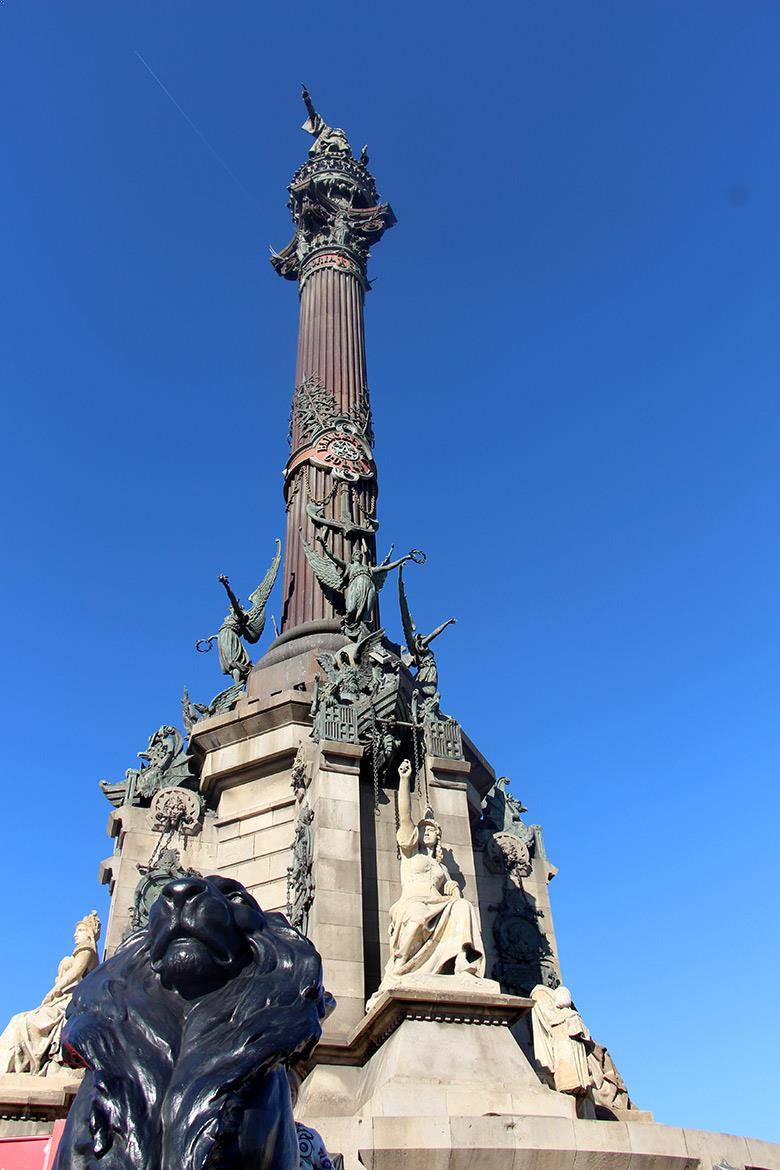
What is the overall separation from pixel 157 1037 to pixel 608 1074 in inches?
474

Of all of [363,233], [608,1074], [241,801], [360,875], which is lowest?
[608,1074]

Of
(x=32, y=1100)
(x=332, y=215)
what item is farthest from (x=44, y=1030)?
(x=332, y=215)

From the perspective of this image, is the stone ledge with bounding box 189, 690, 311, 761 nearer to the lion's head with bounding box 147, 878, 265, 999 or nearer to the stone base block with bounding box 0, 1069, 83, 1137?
the stone base block with bounding box 0, 1069, 83, 1137

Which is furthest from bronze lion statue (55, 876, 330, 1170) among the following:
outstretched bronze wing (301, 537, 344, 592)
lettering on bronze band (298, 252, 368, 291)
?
lettering on bronze band (298, 252, 368, 291)

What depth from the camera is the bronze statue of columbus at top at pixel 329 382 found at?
19.5 meters

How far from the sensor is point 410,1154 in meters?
7.93

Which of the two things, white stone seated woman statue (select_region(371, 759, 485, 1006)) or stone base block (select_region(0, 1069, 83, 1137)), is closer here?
stone base block (select_region(0, 1069, 83, 1137))

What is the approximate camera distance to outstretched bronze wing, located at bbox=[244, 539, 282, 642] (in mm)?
19975

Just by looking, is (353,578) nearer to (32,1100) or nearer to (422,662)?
(422,662)

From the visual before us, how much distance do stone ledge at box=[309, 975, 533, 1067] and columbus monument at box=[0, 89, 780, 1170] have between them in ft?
0.09

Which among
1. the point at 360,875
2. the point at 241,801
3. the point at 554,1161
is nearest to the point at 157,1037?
the point at 554,1161

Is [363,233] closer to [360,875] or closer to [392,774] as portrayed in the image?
[392,774]

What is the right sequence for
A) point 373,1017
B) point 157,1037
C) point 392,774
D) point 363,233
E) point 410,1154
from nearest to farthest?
point 157,1037
point 410,1154
point 373,1017
point 392,774
point 363,233

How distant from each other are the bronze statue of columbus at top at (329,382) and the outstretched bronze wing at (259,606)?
1.78 ft
